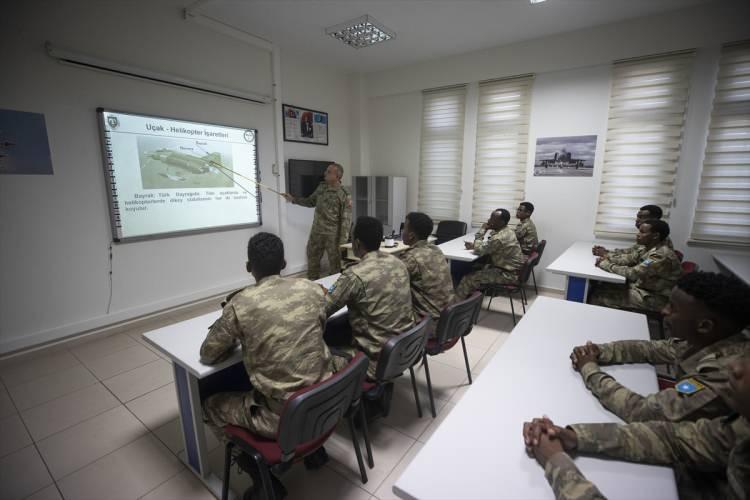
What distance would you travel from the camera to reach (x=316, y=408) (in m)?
1.31

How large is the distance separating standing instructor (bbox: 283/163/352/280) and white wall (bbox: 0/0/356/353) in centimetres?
124

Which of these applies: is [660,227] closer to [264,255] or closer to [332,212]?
[264,255]

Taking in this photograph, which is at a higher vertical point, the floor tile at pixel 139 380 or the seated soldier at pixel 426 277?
the seated soldier at pixel 426 277

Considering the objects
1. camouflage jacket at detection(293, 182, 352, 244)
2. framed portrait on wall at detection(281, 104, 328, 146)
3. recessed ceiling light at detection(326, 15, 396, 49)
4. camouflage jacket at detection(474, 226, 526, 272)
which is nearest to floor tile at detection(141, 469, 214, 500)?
camouflage jacket at detection(474, 226, 526, 272)

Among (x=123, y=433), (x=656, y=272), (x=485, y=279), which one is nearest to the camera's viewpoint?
(x=123, y=433)

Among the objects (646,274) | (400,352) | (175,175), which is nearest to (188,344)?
(400,352)

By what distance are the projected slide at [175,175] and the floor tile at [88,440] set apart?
6.05 ft

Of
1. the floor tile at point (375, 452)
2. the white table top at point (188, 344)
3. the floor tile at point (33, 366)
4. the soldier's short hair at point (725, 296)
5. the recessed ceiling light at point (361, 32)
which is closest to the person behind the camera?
the soldier's short hair at point (725, 296)

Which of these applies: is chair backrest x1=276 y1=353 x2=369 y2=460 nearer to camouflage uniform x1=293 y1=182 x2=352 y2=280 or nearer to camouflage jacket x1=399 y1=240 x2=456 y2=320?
camouflage jacket x1=399 y1=240 x2=456 y2=320

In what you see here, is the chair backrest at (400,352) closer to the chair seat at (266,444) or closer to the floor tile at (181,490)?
the chair seat at (266,444)

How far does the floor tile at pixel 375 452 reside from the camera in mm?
1832

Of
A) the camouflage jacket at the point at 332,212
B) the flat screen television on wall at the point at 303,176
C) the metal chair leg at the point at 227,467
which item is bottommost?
the metal chair leg at the point at 227,467

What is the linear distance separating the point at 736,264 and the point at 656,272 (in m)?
1.20

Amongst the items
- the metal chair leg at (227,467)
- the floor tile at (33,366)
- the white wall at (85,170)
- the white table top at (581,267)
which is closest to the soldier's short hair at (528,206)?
the white table top at (581,267)
